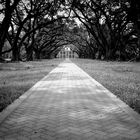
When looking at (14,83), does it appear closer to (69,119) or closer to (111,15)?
(69,119)

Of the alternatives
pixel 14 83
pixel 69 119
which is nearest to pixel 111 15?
pixel 14 83

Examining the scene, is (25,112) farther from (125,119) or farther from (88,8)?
(88,8)

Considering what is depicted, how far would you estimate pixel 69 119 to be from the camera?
461cm

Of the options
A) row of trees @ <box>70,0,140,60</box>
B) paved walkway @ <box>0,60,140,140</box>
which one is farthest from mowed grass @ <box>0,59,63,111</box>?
row of trees @ <box>70,0,140,60</box>

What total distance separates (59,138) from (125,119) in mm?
1622

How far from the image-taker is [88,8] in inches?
1173

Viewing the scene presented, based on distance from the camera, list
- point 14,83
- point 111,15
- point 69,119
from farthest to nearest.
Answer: point 111,15 → point 14,83 → point 69,119

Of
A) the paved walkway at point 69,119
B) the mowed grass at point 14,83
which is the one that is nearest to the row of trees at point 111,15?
the mowed grass at point 14,83

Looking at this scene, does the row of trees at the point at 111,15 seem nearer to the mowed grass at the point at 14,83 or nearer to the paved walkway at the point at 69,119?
the mowed grass at the point at 14,83

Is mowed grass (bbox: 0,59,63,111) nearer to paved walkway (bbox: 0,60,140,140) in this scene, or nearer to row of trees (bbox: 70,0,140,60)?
paved walkway (bbox: 0,60,140,140)

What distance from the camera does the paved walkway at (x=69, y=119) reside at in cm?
374

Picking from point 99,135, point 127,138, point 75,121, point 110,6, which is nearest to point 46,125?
point 75,121

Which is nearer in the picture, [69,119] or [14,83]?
[69,119]

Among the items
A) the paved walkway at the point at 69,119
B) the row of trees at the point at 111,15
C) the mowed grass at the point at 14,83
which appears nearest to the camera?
the paved walkway at the point at 69,119
